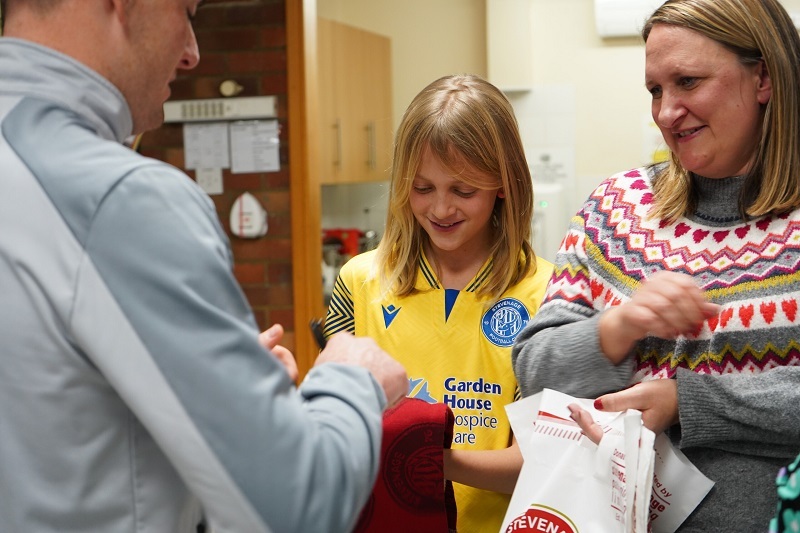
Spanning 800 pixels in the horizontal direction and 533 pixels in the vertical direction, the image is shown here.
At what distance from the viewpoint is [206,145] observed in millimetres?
3816

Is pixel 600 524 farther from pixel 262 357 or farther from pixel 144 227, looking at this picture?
pixel 144 227

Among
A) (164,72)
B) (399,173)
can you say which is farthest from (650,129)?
(164,72)

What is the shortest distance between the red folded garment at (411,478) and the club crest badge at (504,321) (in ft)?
0.93

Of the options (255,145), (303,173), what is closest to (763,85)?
(303,173)

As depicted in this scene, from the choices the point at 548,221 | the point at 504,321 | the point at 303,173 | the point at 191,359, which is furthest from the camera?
the point at 548,221

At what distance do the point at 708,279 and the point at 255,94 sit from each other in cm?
281

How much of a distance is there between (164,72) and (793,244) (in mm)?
866

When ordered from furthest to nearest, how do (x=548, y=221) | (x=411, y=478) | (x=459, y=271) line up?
(x=548, y=221) → (x=459, y=271) → (x=411, y=478)

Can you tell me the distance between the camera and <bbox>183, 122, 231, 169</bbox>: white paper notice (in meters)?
3.80

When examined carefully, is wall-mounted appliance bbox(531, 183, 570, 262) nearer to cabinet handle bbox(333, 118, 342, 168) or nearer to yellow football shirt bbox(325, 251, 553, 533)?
cabinet handle bbox(333, 118, 342, 168)

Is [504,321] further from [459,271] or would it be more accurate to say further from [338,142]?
[338,142]

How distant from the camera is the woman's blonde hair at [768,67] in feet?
4.15

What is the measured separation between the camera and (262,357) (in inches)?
33.3

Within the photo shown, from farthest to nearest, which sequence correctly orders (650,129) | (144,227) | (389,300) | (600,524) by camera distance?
(650,129) < (389,300) < (600,524) < (144,227)
